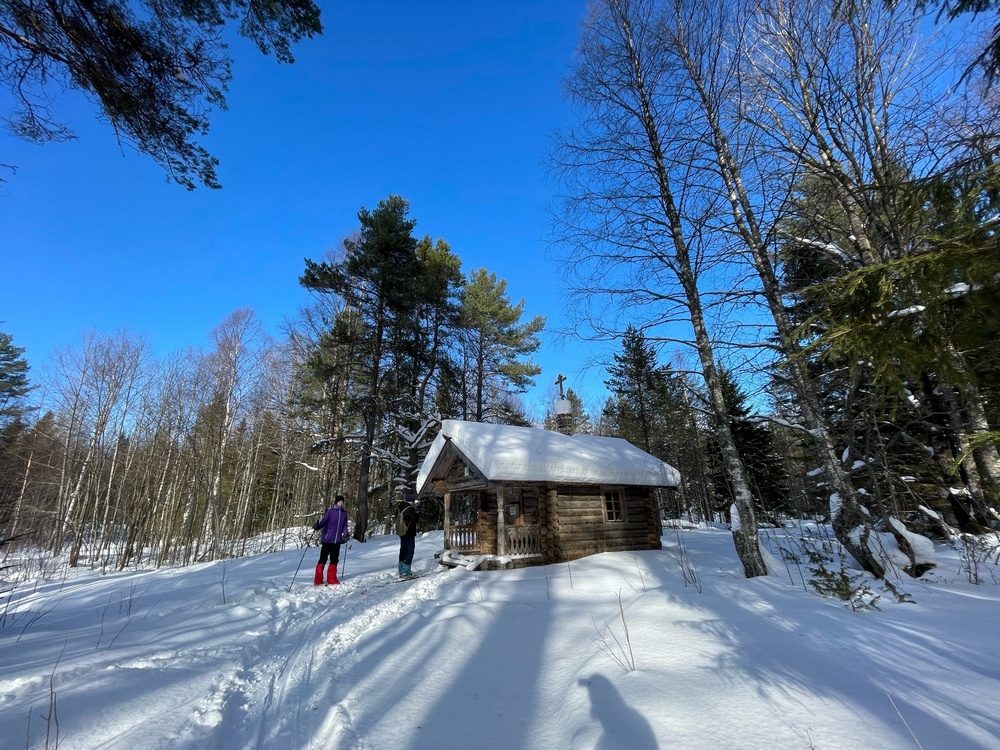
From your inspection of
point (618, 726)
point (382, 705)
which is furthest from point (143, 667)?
point (618, 726)

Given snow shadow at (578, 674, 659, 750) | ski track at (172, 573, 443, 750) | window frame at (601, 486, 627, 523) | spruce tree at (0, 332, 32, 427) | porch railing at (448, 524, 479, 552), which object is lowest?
ski track at (172, 573, 443, 750)

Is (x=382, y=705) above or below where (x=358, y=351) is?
below

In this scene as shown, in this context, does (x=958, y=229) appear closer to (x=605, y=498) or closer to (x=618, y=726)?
(x=618, y=726)

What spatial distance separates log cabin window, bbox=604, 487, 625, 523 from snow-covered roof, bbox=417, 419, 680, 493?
0.80 metres

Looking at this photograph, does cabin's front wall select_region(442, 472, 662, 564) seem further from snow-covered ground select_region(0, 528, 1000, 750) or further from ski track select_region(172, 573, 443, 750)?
snow-covered ground select_region(0, 528, 1000, 750)

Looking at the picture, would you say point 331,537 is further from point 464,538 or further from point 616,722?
point 616,722

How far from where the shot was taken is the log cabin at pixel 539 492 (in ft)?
38.0

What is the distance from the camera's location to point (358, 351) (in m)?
20.7

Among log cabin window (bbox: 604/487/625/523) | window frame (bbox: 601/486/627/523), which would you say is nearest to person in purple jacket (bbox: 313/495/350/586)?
window frame (bbox: 601/486/627/523)

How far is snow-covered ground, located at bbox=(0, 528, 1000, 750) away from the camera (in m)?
2.68

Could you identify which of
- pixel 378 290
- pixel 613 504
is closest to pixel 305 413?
pixel 378 290

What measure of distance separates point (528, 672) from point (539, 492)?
8532 mm

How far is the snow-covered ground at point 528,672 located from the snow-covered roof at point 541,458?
4735mm

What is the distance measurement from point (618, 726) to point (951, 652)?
3148 millimetres
